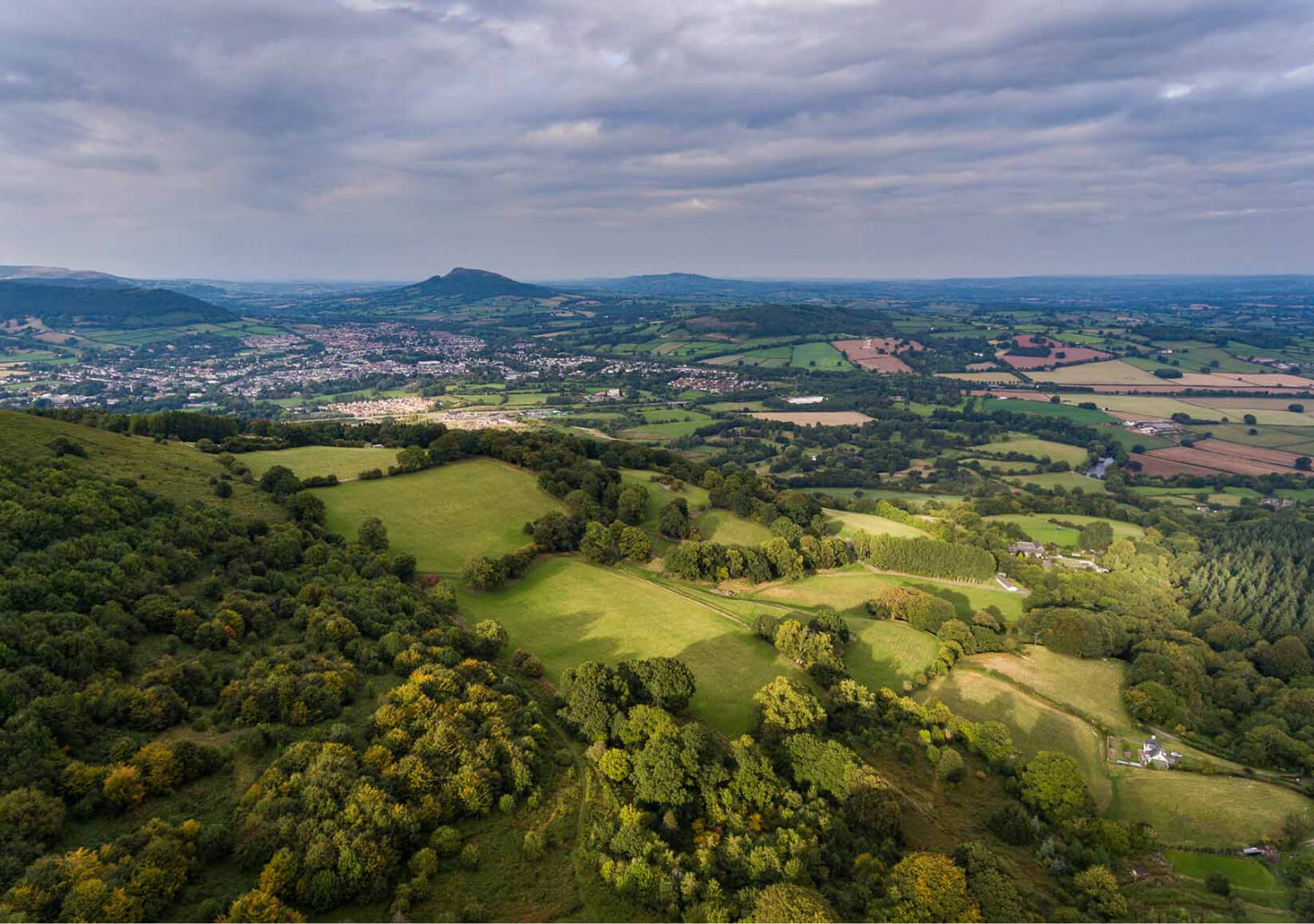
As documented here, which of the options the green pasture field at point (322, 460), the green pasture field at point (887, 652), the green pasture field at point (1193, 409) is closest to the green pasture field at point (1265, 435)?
the green pasture field at point (1193, 409)

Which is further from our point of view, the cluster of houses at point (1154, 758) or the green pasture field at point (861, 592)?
the green pasture field at point (861, 592)

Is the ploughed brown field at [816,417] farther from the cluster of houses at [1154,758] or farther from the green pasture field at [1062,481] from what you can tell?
the cluster of houses at [1154,758]

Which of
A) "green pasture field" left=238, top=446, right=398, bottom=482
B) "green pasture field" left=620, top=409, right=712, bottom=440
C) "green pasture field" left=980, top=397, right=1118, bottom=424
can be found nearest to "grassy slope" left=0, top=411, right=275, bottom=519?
"green pasture field" left=238, top=446, right=398, bottom=482

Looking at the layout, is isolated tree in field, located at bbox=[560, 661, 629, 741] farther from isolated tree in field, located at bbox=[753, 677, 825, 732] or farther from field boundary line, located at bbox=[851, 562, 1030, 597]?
field boundary line, located at bbox=[851, 562, 1030, 597]

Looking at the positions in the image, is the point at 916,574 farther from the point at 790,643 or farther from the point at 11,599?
the point at 11,599

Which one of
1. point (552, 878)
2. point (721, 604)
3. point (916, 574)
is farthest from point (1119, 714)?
point (552, 878)
